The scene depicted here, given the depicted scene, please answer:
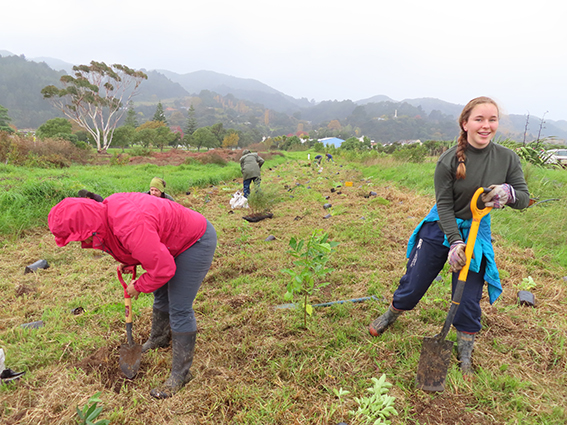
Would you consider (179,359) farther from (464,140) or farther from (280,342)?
(464,140)

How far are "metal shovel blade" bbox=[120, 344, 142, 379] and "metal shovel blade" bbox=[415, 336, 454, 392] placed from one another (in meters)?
1.95

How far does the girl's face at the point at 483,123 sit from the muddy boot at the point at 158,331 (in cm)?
258

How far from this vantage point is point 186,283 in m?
1.95

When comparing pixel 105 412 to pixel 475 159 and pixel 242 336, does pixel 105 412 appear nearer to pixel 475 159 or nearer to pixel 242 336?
pixel 242 336

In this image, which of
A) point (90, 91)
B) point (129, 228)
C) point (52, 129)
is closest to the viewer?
point (129, 228)

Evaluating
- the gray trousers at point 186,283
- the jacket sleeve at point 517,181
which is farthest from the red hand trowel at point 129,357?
the jacket sleeve at point 517,181

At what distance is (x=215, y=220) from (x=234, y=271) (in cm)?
254

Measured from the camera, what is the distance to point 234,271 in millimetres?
3773

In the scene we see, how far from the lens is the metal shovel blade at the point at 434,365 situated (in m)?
1.87

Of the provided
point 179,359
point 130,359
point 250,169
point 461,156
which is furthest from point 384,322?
point 250,169

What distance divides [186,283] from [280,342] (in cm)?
97

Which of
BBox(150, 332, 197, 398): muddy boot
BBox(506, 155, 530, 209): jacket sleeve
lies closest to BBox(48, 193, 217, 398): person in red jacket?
BBox(150, 332, 197, 398): muddy boot

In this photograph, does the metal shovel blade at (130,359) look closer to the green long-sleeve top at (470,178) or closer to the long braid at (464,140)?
the green long-sleeve top at (470,178)

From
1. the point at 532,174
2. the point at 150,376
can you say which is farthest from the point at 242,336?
the point at 532,174
